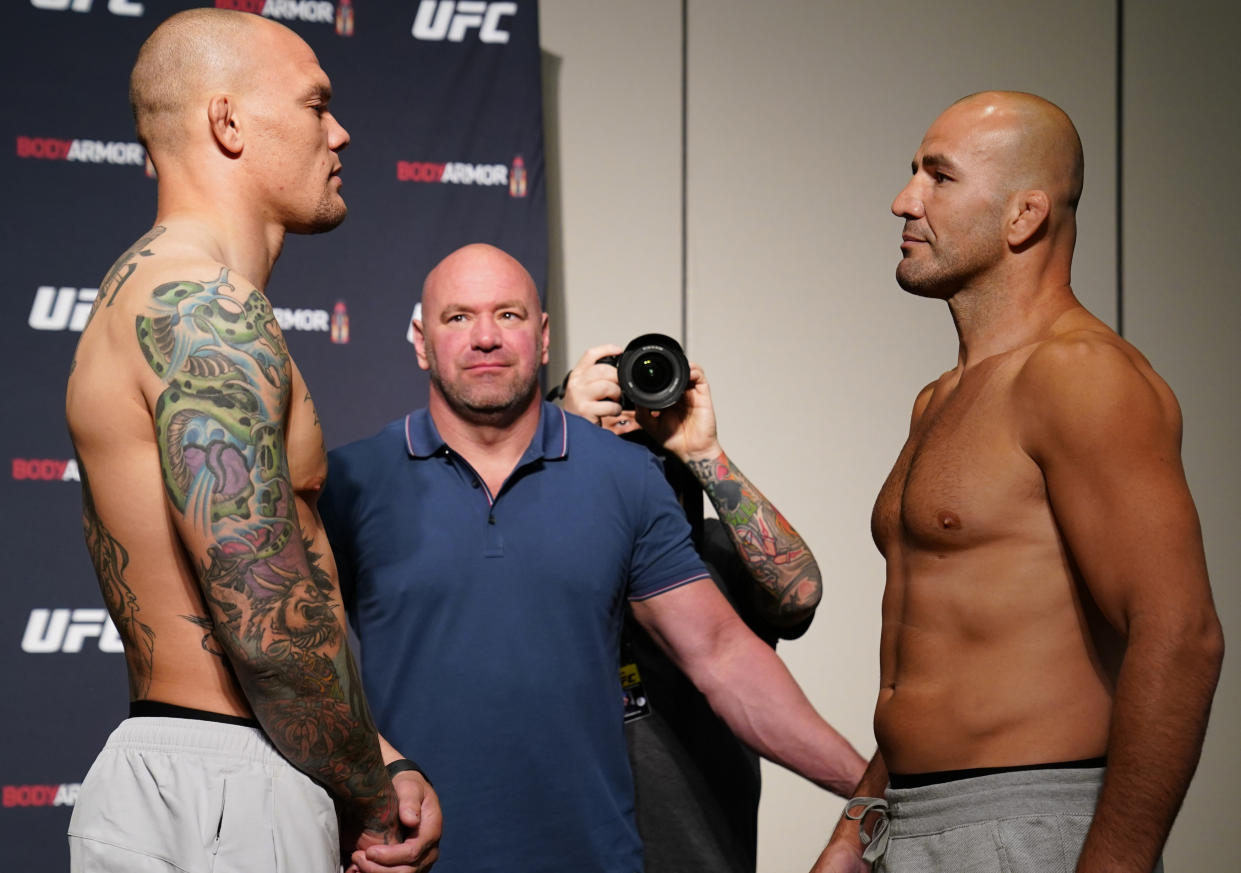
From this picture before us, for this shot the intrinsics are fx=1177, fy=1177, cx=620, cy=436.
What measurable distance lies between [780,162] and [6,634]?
7.54ft

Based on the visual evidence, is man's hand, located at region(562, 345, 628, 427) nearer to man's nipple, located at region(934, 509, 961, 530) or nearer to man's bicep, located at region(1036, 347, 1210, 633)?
man's nipple, located at region(934, 509, 961, 530)

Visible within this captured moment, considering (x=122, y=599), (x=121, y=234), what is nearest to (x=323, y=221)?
(x=122, y=599)

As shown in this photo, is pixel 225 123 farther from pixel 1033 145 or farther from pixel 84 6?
pixel 84 6

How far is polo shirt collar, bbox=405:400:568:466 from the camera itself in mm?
1991

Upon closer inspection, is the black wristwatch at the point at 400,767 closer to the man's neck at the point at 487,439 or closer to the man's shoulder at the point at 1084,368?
the man's neck at the point at 487,439

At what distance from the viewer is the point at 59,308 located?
277 cm

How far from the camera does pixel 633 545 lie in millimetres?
1999

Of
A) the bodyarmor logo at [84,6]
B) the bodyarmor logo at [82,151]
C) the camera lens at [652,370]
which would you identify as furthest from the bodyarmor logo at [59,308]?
the camera lens at [652,370]

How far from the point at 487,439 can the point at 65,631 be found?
135 centimetres

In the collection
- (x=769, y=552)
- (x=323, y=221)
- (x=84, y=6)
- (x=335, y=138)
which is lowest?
(x=769, y=552)

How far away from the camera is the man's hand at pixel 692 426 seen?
2.19 m

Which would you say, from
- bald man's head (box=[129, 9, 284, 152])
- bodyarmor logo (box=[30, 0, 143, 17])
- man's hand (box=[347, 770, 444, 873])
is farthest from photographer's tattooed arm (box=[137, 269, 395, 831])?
bodyarmor logo (box=[30, 0, 143, 17])

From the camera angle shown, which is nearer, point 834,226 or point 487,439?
point 487,439

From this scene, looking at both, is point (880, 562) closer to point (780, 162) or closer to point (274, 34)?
point (780, 162)
